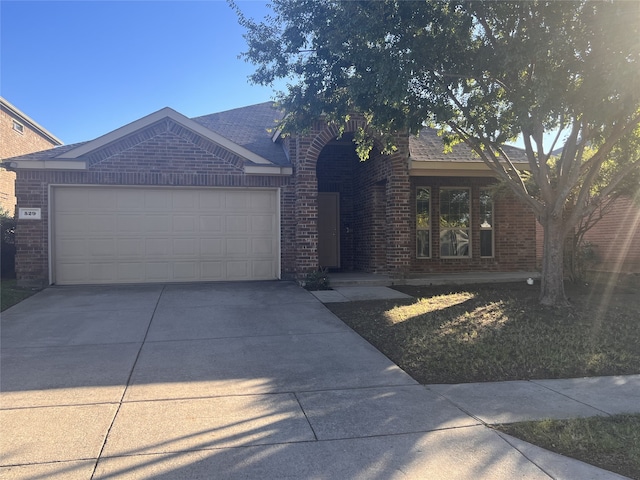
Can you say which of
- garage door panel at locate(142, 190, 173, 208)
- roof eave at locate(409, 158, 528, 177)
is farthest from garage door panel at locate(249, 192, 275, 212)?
roof eave at locate(409, 158, 528, 177)

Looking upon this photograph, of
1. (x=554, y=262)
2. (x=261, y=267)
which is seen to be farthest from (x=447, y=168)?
(x=261, y=267)

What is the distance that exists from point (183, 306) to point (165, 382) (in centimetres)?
383

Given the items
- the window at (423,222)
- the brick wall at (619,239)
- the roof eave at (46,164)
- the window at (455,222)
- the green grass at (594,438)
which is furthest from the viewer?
the brick wall at (619,239)

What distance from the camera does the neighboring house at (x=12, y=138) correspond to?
1886 centimetres

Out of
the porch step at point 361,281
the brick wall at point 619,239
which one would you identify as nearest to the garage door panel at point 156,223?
the porch step at point 361,281

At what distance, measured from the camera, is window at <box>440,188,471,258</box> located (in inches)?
525

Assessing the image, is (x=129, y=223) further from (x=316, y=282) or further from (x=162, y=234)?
(x=316, y=282)

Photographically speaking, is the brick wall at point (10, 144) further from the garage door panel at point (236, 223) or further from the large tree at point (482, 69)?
the large tree at point (482, 69)

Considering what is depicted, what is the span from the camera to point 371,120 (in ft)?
27.8

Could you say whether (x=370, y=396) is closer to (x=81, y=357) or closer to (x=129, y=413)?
(x=129, y=413)

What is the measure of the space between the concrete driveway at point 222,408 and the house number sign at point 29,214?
347cm

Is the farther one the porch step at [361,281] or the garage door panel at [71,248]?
the porch step at [361,281]

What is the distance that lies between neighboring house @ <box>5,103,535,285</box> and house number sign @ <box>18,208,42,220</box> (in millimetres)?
58

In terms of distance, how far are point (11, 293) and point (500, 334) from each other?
31.1 feet
